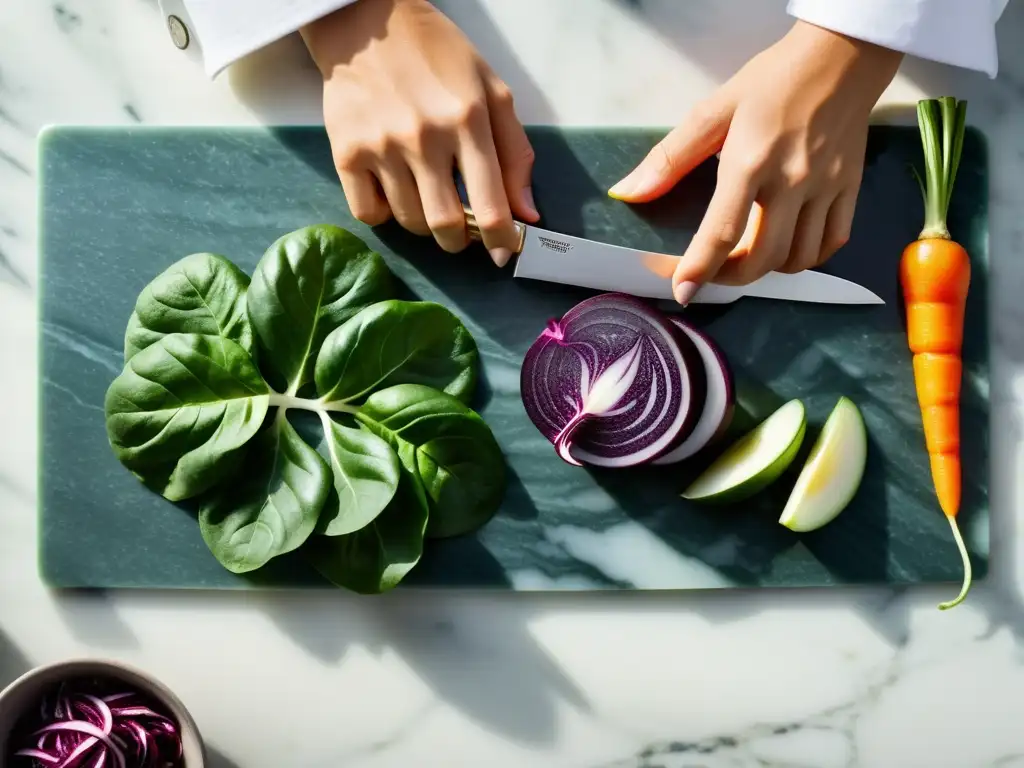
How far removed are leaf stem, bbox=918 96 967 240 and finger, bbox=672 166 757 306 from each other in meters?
0.27

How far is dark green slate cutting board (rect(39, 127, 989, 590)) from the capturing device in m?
1.26

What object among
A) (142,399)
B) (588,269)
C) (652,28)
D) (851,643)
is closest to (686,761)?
(851,643)

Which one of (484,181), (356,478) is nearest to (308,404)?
(356,478)

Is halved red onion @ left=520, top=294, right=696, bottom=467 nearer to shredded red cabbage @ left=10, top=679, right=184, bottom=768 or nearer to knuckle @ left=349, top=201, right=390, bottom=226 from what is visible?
knuckle @ left=349, top=201, right=390, bottom=226

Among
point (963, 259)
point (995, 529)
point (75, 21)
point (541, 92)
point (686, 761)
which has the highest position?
point (75, 21)

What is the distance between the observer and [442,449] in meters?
1.21

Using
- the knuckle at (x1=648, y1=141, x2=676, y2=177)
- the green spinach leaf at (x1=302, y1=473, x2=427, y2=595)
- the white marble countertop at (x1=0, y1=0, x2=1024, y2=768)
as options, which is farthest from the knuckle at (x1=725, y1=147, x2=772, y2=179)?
the green spinach leaf at (x1=302, y1=473, x2=427, y2=595)

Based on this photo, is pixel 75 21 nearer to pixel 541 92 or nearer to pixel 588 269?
pixel 541 92

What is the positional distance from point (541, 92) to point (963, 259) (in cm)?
59

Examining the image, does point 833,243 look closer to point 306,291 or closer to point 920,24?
point 920,24

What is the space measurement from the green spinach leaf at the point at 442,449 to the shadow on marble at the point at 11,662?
595 millimetres

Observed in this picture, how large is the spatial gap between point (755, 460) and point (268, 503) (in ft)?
2.04

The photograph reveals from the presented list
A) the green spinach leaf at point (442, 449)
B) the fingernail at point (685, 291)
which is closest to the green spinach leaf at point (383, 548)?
the green spinach leaf at point (442, 449)

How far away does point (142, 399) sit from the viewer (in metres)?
1.20
